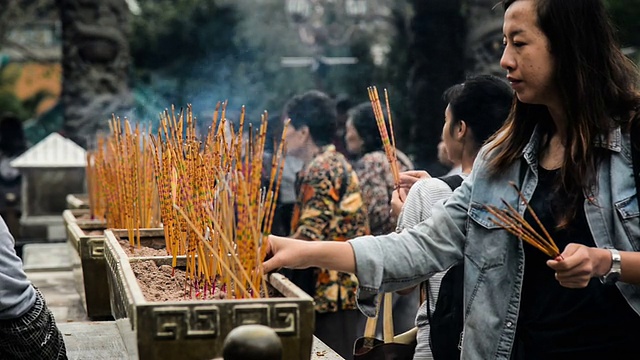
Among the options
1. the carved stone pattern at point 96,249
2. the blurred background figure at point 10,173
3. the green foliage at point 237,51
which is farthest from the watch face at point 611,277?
the green foliage at point 237,51

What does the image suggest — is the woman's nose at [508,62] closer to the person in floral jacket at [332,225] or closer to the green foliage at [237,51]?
the person in floral jacket at [332,225]

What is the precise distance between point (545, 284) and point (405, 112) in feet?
22.6

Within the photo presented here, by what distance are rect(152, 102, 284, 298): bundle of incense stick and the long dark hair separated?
23.8 inches

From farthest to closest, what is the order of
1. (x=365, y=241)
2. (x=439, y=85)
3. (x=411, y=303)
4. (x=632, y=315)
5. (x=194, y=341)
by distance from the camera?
1. (x=439, y=85)
2. (x=411, y=303)
3. (x=365, y=241)
4. (x=632, y=315)
5. (x=194, y=341)

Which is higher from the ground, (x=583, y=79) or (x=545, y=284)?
(x=583, y=79)

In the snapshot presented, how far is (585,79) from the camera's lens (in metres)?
1.92

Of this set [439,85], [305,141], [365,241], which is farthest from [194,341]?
[439,85]

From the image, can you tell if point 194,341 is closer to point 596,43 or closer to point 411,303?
point 596,43

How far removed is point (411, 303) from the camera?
481cm

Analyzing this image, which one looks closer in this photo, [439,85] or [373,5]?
[439,85]

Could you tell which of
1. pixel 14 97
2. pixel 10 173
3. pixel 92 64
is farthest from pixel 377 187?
pixel 14 97

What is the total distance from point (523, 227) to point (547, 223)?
5 centimetres

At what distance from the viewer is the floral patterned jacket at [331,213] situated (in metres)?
4.10

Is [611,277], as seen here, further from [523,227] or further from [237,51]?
[237,51]
